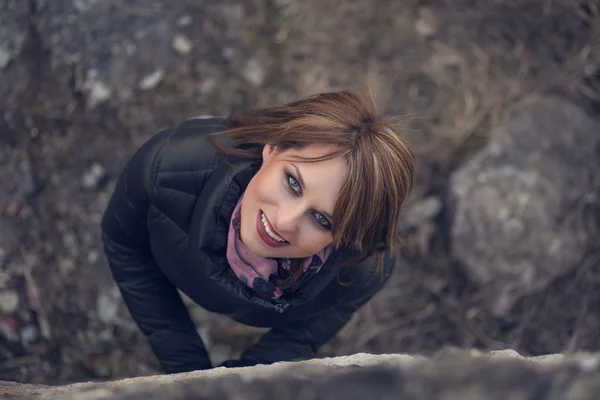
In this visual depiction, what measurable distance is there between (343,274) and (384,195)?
38 cm

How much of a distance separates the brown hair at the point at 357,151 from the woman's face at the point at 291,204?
2 centimetres

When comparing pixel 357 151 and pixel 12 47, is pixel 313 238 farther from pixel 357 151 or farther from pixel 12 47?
pixel 12 47

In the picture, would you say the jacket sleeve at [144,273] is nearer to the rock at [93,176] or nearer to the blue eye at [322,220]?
the blue eye at [322,220]

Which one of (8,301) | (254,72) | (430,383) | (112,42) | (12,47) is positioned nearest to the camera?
(430,383)

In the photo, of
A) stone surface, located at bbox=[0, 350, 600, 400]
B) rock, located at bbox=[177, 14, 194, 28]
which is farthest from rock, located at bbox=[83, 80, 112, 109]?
stone surface, located at bbox=[0, 350, 600, 400]

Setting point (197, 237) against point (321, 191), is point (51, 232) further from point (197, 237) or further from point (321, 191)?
point (321, 191)

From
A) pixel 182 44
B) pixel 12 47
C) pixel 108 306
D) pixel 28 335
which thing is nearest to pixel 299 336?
pixel 108 306

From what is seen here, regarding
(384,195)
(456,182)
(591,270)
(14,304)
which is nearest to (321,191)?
(384,195)

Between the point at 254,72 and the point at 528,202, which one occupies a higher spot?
the point at 254,72

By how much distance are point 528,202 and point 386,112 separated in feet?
2.24

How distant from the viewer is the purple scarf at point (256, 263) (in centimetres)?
150

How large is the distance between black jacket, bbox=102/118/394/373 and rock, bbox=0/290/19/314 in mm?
701

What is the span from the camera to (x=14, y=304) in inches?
93.0

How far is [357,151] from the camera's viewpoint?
4.36 ft
